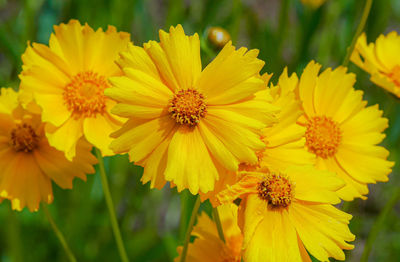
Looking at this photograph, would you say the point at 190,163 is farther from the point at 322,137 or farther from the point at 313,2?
the point at 313,2

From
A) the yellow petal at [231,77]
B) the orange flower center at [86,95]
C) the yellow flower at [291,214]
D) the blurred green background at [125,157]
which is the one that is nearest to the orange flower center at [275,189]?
the yellow flower at [291,214]

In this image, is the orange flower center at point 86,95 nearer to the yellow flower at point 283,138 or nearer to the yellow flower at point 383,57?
the yellow flower at point 283,138

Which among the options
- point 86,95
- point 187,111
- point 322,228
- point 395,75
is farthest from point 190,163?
point 395,75

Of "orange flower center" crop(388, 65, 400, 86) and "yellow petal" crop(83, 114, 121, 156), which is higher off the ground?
"orange flower center" crop(388, 65, 400, 86)

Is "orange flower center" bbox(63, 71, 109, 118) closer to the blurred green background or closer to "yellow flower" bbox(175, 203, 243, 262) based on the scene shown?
"yellow flower" bbox(175, 203, 243, 262)

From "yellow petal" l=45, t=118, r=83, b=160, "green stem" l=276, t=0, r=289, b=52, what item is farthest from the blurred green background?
"yellow petal" l=45, t=118, r=83, b=160

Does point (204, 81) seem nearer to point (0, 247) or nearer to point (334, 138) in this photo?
point (334, 138)
